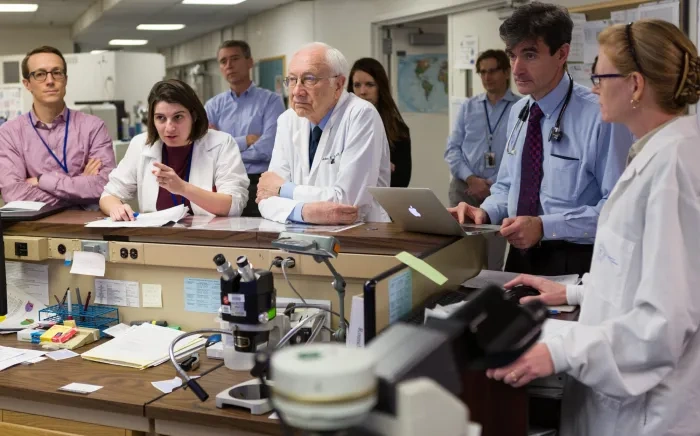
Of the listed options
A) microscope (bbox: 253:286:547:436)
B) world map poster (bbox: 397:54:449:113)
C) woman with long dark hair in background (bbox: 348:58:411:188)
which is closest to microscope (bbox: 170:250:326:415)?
microscope (bbox: 253:286:547:436)

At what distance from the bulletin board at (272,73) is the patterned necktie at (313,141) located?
6.16 meters

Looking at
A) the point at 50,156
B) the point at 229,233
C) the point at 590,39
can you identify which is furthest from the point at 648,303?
the point at 590,39

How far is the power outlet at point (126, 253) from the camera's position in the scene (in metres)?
2.45

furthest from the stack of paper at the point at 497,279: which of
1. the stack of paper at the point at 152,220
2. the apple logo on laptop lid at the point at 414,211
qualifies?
the stack of paper at the point at 152,220

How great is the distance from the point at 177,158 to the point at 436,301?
1.36m

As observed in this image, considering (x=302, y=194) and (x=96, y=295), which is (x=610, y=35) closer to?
(x=302, y=194)

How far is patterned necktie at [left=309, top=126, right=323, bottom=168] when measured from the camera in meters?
2.96

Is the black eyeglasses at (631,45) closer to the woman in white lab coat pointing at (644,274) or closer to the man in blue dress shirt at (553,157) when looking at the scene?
the woman in white lab coat pointing at (644,274)

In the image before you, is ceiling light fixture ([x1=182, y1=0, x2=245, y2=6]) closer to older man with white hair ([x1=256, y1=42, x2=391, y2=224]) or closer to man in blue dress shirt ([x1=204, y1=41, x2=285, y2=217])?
man in blue dress shirt ([x1=204, y1=41, x2=285, y2=217])

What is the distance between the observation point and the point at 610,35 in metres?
1.76

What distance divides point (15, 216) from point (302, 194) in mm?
966

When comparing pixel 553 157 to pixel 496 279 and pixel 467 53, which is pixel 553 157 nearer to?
pixel 496 279

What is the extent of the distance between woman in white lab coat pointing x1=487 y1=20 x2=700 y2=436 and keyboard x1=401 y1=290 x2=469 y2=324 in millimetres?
345

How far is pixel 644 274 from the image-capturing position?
1548 mm
